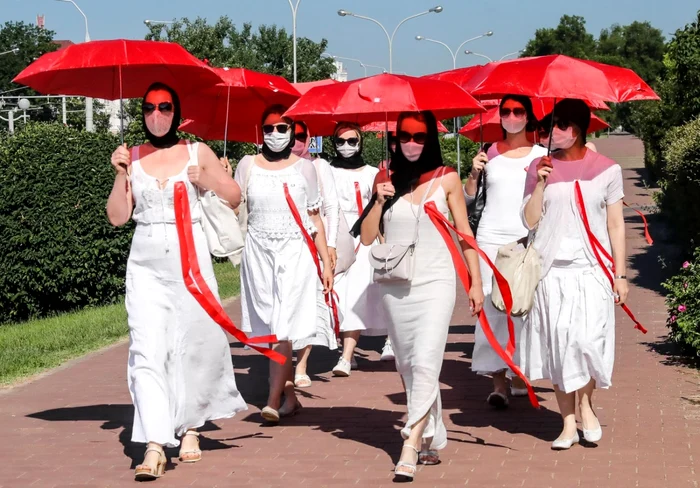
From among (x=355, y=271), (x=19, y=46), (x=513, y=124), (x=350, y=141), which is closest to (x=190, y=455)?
(x=513, y=124)

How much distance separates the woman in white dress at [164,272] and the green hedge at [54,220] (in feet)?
32.3

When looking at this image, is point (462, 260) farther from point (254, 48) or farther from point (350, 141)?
point (254, 48)

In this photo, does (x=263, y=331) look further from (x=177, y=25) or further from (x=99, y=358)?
(x=177, y=25)

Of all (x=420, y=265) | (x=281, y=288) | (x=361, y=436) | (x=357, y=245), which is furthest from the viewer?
(x=357, y=245)

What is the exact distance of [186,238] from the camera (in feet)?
22.1

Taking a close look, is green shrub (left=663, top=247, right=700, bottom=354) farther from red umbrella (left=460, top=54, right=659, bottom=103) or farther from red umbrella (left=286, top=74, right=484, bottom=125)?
red umbrella (left=286, top=74, right=484, bottom=125)

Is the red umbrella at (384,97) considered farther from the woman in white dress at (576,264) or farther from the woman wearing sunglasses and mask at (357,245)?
the woman wearing sunglasses and mask at (357,245)

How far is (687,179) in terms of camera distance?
1428 centimetres

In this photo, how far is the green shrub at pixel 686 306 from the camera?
10102mm

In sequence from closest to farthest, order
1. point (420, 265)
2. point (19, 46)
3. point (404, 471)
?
point (404, 471), point (420, 265), point (19, 46)

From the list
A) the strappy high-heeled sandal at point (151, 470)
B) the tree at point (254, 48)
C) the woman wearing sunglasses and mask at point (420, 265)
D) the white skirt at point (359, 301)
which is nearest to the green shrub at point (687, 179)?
the white skirt at point (359, 301)

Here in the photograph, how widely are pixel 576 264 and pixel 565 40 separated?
5212 inches

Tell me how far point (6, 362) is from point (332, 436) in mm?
4727

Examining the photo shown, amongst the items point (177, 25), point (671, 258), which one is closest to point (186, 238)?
point (671, 258)
